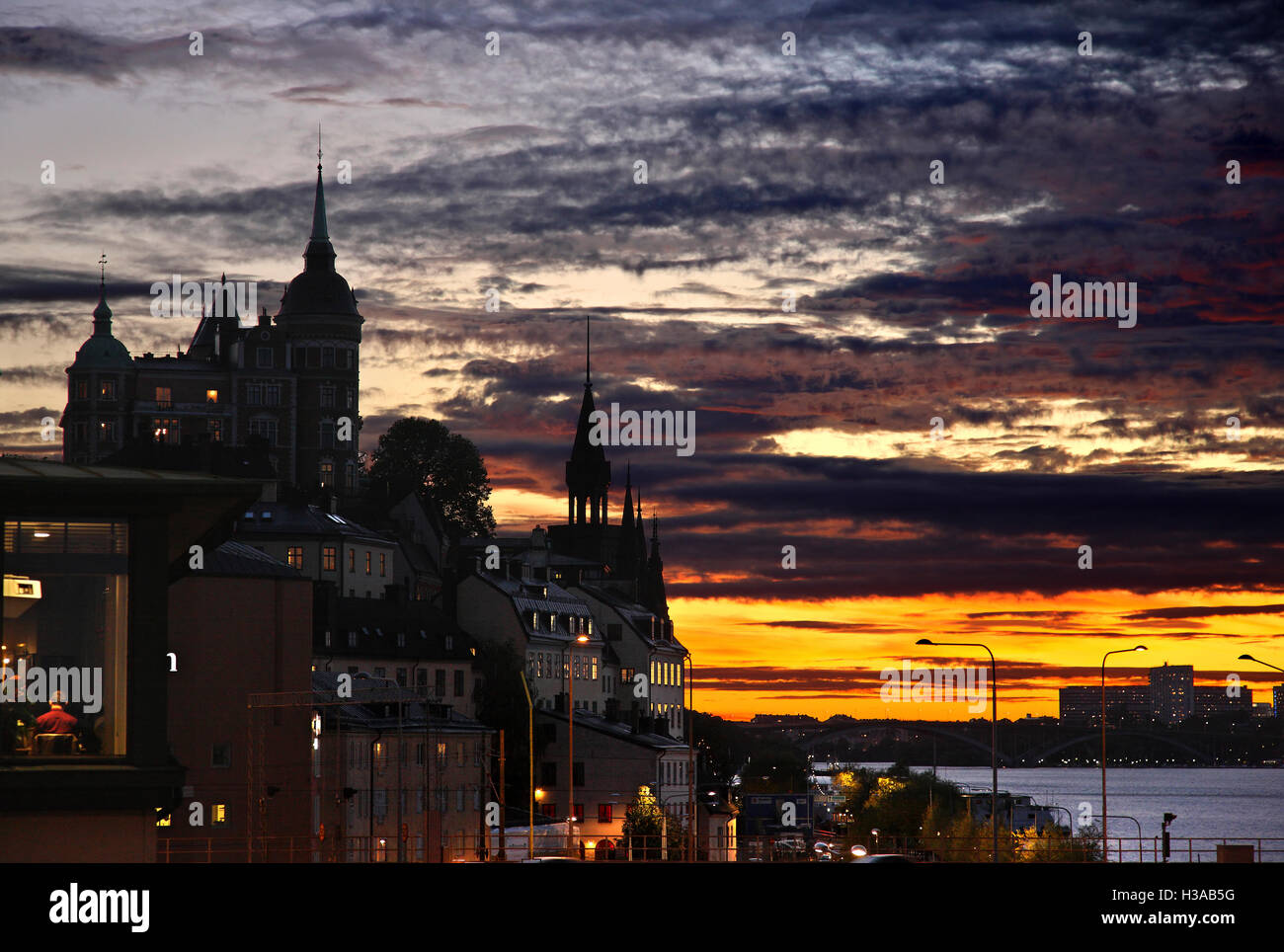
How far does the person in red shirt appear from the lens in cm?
4700

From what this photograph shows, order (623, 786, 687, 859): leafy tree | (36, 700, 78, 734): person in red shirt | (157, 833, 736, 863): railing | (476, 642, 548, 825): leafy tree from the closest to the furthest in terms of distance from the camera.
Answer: (36, 700, 78, 734): person in red shirt < (157, 833, 736, 863): railing < (623, 786, 687, 859): leafy tree < (476, 642, 548, 825): leafy tree

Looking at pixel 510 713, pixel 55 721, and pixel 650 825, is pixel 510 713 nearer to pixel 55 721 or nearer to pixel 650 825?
pixel 650 825

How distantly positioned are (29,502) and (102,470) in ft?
12.0

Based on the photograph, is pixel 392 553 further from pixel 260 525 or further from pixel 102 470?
pixel 102 470

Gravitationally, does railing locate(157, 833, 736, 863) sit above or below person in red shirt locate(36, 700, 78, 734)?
below

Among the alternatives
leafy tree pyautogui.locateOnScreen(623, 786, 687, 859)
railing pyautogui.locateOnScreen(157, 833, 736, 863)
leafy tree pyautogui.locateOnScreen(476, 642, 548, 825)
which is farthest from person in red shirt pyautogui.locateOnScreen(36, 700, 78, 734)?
leafy tree pyautogui.locateOnScreen(476, 642, 548, 825)

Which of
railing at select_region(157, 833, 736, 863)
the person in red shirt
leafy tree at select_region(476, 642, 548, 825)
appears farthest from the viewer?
leafy tree at select_region(476, 642, 548, 825)

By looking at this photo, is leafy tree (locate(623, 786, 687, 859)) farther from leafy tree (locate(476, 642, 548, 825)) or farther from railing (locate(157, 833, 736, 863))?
leafy tree (locate(476, 642, 548, 825))

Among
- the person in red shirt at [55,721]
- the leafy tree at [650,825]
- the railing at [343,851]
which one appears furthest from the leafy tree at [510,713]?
the person in red shirt at [55,721]

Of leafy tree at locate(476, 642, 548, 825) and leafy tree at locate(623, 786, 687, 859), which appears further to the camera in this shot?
A: leafy tree at locate(476, 642, 548, 825)

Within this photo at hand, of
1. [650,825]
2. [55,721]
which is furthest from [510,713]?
[55,721]

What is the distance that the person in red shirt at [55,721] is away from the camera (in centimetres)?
4700

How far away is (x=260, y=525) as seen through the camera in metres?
152

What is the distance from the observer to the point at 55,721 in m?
47.3
